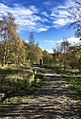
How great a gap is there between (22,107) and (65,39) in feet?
191

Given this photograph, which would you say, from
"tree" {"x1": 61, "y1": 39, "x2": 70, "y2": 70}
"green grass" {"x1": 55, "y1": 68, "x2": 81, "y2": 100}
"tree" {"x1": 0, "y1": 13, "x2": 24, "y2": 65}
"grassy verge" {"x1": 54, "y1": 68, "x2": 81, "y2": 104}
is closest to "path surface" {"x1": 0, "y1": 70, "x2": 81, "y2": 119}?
"grassy verge" {"x1": 54, "y1": 68, "x2": 81, "y2": 104}

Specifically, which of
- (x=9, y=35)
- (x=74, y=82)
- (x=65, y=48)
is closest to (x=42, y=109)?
(x=74, y=82)

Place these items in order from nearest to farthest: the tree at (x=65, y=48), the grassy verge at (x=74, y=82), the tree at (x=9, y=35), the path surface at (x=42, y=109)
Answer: the path surface at (x=42, y=109) < the grassy verge at (x=74, y=82) < the tree at (x=9, y=35) < the tree at (x=65, y=48)

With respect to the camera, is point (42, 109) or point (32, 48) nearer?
point (42, 109)

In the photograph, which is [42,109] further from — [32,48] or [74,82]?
[32,48]

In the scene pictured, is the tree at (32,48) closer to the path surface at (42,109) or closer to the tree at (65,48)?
the tree at (65,48)

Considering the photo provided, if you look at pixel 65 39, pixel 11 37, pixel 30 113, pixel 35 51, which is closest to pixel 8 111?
pixel 30 113

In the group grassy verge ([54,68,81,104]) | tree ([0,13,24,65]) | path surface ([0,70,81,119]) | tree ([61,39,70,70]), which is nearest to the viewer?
path surface ([0,70,81,119])

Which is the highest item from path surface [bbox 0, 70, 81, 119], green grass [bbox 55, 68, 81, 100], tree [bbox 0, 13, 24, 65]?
tree [bbox 0, 13, 24, 65]

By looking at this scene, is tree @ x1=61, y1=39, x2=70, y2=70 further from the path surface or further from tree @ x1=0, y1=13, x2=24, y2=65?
the path surface

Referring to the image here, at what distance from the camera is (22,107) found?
51.2 feet

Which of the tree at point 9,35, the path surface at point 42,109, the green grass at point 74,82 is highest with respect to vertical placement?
the tree at point 9,35

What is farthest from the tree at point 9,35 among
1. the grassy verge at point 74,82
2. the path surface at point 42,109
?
the path surface at point 42,109

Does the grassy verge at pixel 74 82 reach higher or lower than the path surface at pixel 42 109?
lower
